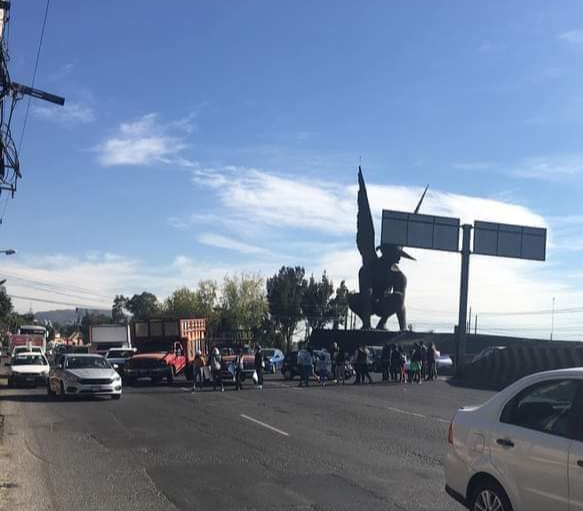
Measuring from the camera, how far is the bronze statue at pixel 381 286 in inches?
2283

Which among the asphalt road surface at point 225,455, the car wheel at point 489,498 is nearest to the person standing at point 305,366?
the asphalt road surface at point 225,455

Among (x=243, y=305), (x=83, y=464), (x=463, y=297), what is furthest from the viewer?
(x=243, y=305)

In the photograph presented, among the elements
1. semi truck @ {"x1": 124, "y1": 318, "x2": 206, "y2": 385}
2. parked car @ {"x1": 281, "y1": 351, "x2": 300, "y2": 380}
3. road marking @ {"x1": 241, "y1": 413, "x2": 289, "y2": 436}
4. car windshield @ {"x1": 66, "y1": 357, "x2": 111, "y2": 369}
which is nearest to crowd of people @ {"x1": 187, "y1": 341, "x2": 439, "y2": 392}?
semi truck @ {"x1": 124, "y1": 318, "x2": 206, "y2": 385}

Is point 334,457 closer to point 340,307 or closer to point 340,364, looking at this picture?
point 340,364

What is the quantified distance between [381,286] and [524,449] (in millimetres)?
52758

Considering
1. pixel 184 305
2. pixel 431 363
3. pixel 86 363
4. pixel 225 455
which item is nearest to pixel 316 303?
pixel 184 305

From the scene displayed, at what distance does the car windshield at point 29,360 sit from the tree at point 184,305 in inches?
2331

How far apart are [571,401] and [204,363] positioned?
23.4m

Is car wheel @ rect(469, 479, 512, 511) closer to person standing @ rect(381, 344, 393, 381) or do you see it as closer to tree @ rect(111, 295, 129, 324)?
person standing @ rect(381, 344, 393, 381)

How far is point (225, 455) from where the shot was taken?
11992 mm

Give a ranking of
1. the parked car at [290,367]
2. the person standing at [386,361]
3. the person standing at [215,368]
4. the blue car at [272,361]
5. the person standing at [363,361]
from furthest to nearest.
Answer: the blue car at [272,361] → the parked car at [290,367] → the person standing at [386,361] → the person standing at [363,361] → the person standing at [215,368]

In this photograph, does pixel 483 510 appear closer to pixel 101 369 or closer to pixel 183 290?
pixel 101 369

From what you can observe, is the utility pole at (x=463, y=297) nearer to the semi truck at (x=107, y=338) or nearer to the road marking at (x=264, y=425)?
the semi truck at (x=107, y=338)

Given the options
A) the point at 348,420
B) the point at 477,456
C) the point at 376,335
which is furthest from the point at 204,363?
the point at 376,335
